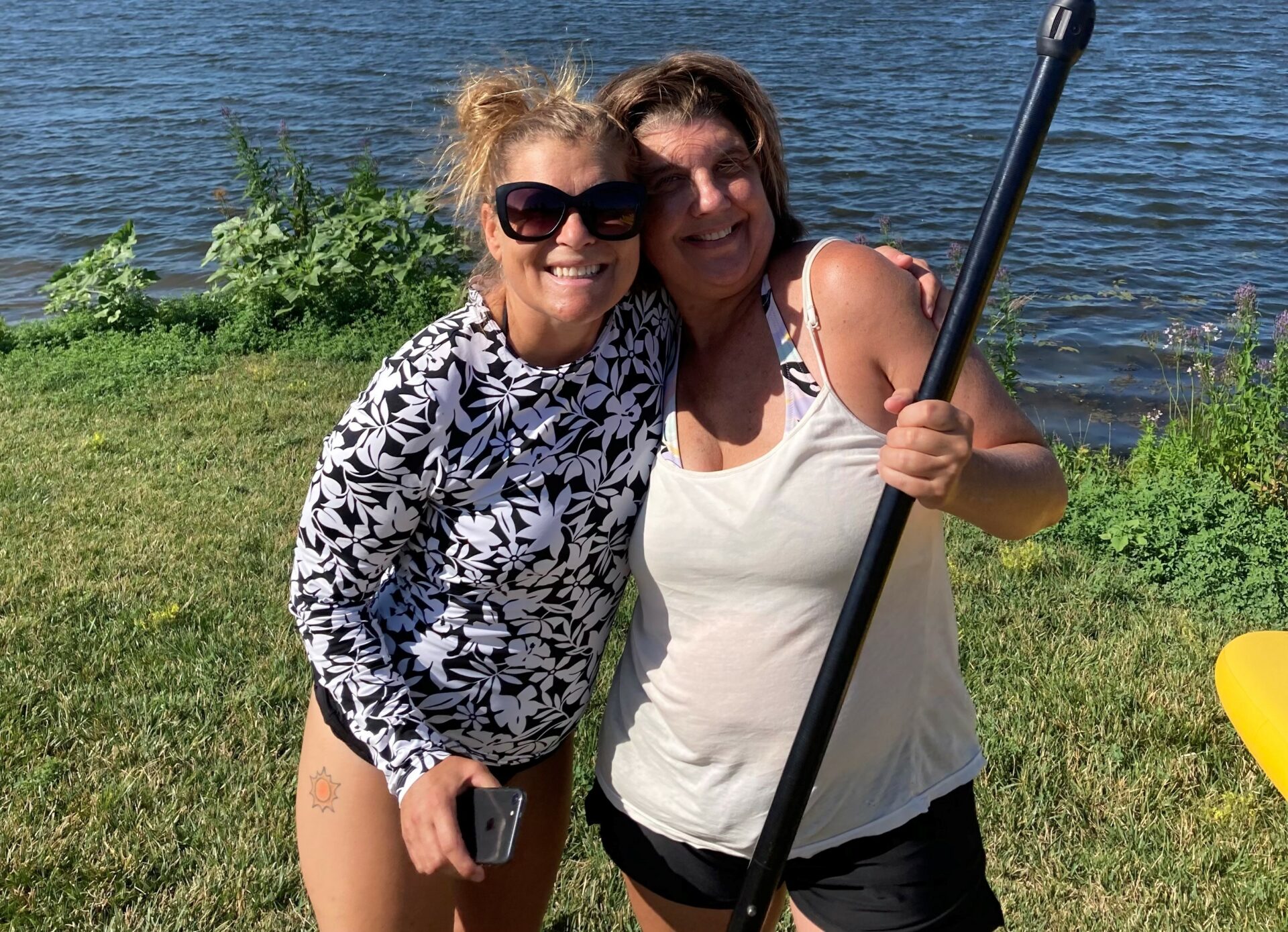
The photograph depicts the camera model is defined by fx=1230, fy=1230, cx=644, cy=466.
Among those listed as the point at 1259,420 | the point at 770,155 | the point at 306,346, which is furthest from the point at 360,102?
the point at 770,155

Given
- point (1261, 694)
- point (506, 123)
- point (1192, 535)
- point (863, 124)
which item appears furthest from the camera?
point (863, 124)

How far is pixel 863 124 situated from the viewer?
15.0 metres

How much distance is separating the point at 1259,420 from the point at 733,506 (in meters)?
4.98

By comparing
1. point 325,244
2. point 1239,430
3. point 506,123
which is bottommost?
point 325,244

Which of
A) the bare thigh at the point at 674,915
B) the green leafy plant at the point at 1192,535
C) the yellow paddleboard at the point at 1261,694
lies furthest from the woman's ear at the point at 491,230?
the green leafy plant at the point at 1192,535

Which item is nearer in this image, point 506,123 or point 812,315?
point 812,315

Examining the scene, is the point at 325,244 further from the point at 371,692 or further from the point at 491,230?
the point at 371,692

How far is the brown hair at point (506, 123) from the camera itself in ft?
7.28

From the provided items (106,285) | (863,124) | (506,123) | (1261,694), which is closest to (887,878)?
(1261,694)

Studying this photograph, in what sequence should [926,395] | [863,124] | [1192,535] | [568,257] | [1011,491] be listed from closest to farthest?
1. [926,395]
2. [1011,491]
3. [568,257]
4. [1192,535]
5. [863,124]

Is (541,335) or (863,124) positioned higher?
(541,335)

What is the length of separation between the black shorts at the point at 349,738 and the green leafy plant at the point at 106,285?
7.80 metres

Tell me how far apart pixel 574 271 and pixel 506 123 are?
34cm

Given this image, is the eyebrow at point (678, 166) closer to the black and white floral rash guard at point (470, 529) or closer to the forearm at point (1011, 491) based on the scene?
the black and white floral rash guard at point (470, 529)
